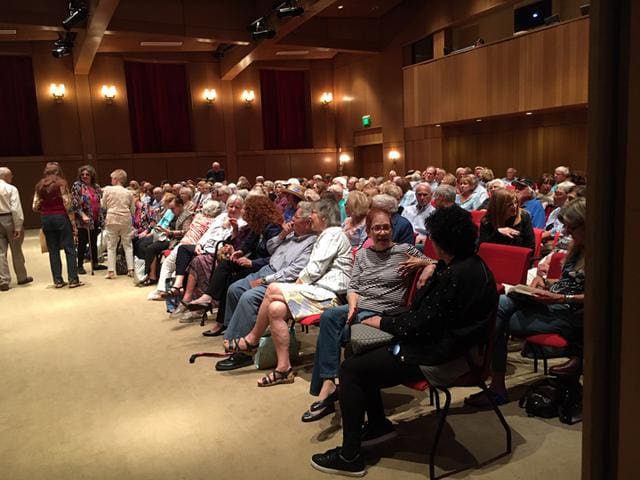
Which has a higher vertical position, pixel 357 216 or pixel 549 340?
pixel 357 216

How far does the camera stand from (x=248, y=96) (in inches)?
609

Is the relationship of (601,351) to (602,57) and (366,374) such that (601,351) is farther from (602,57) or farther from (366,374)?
(366,374)

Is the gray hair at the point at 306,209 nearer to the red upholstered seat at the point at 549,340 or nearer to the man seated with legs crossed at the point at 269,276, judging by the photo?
the man seated with legs crossed at the point at 269,276

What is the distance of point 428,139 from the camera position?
1292 cm

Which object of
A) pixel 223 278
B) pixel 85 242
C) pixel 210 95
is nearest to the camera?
pixel 223 278

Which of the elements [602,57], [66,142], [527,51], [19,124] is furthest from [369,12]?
[602,57]

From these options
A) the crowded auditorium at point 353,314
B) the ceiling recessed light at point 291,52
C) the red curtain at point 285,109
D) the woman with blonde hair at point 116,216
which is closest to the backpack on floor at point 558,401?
the crowded auditorium at point 353,314

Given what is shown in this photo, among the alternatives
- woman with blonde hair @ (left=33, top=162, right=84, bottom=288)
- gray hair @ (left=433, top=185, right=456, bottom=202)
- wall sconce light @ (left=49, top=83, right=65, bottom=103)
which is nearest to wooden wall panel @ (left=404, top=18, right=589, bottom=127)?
gray hair @ (left=433, top=185, right=456, bottom=202)

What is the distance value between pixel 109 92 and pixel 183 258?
34.8 ft

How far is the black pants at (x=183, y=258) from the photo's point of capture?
4973 mm

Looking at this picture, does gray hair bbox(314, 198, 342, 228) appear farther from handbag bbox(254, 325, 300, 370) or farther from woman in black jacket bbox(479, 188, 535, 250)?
woman in black jacket bbox(479, 188, 535, 250)

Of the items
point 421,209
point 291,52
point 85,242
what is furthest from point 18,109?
point 421,209

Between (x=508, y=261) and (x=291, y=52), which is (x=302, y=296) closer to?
(x=508, y=261)

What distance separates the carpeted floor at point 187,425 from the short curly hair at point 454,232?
3.20ft
